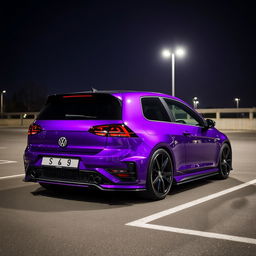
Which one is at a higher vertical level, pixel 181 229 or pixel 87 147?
pixel 87 147

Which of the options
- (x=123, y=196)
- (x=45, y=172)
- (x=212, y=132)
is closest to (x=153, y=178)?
(x=123, y=196)

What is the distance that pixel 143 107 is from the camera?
711cm

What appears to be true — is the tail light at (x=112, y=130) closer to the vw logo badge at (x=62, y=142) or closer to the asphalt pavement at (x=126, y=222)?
the vw logo badge at (x=62, y=142)

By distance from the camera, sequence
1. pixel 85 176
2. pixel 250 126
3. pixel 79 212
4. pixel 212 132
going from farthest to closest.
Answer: pixel 250 126 < pixel 212 132 < pixel 85 176 < pixel 79 212

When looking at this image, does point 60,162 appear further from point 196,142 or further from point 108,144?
point 196,142

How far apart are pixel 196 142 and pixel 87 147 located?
2.38 metres

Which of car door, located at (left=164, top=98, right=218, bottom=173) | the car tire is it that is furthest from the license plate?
car door, located at (left=164, top=98, right=218, bottom=173)

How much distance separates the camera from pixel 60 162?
6637mm

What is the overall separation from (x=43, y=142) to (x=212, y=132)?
11.4 feet

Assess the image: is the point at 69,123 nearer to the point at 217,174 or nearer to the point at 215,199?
the point at 215,199

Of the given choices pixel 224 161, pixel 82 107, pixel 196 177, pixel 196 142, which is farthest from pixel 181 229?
pixel 224 161

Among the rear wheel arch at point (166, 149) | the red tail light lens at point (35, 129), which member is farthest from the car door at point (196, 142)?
the red tail light lens at point (35, 129)

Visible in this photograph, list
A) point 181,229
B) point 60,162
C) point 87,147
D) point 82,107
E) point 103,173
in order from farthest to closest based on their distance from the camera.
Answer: point 82,107 < point 60,162 < point 87,147 < point 103,173 < point 181,229

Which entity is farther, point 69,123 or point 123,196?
point 123,196
